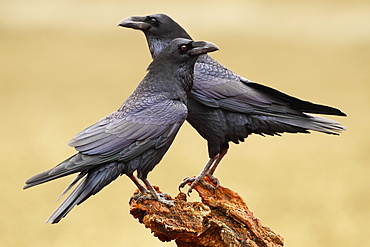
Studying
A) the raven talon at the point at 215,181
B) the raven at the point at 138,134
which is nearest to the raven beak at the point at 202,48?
the raven at the point at 138,134

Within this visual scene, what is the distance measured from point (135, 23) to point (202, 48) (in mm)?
638

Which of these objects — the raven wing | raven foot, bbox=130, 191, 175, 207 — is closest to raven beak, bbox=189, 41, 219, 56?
the raven wing

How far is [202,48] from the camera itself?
3201 mm

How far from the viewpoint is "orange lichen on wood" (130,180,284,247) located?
10.8 feet

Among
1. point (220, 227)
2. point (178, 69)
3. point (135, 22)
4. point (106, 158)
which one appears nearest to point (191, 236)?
point (220, 227)

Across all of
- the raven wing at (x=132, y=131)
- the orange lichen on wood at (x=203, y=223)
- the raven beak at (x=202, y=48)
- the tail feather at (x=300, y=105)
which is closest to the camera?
the raven wing at (x=132, y=131)

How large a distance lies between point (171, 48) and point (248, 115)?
0.74 m

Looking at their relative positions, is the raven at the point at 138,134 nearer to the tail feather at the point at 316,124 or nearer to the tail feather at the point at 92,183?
the tail feather at the point at 92,183

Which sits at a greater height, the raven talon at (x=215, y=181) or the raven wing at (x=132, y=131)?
the raven talon at (x=215, y=181)

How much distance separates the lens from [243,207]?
3688 millimetres

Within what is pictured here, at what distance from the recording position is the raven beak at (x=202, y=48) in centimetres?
319

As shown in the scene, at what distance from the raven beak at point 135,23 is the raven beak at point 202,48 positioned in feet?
1.79

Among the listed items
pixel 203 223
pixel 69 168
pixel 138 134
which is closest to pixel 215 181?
pixel 203 223

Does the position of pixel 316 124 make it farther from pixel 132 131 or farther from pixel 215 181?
pixel 132 131
